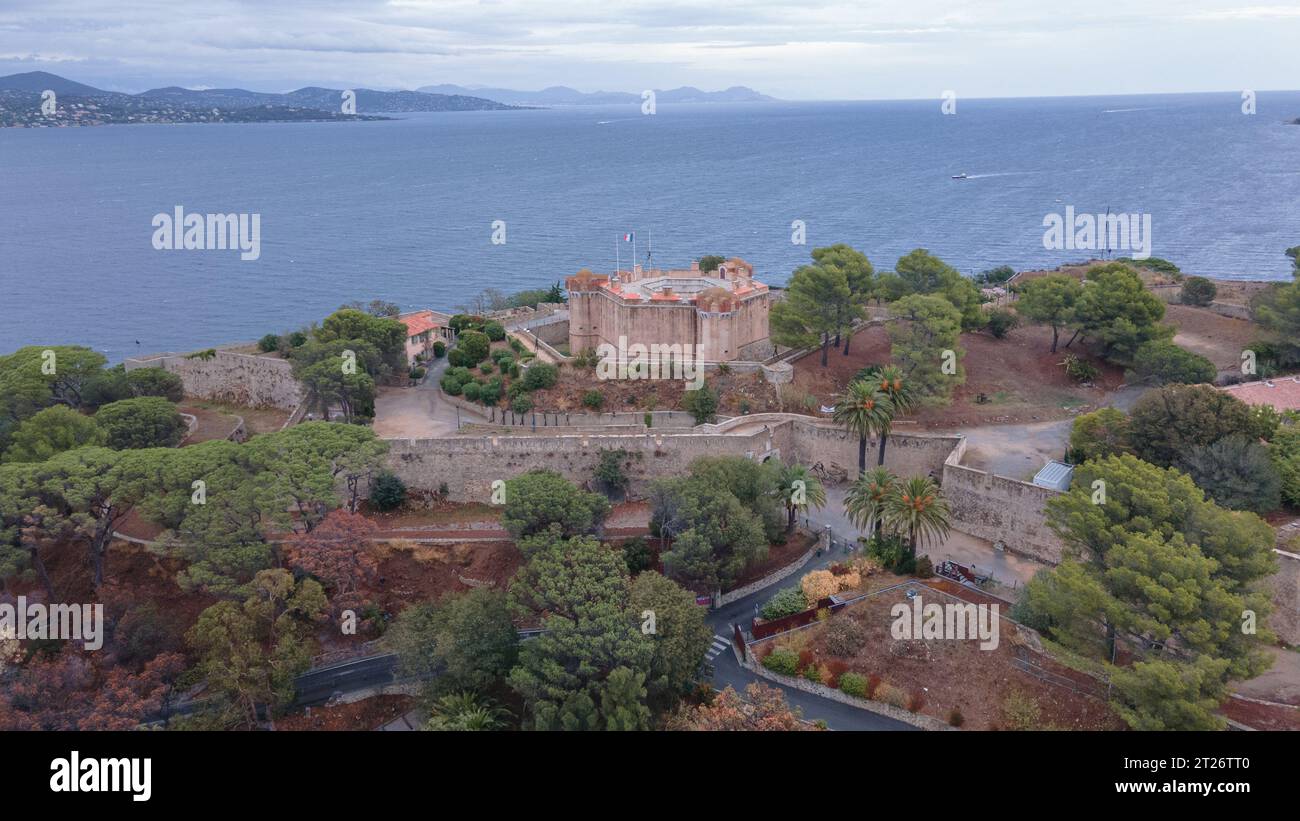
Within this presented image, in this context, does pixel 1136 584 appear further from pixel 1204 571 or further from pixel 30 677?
pixel 30 677

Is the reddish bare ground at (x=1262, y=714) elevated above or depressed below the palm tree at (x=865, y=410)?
below

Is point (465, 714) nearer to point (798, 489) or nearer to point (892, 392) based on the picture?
point (798, 489)

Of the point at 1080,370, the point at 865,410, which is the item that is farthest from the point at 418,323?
the point at 1080,370

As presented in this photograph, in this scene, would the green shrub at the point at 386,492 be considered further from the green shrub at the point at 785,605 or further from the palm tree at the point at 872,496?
the palm tree at the point at 872,496

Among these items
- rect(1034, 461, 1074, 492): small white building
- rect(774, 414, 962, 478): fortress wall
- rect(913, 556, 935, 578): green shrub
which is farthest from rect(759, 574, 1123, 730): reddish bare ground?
rect(774, 414, 962, 478): fortress wall

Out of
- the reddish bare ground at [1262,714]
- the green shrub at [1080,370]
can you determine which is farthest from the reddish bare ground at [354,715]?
the green shrub at [1080,370]

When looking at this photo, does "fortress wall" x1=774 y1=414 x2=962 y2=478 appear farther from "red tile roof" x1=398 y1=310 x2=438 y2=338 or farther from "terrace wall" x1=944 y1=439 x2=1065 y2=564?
"red tile roof" x1=398 y1=310 x2=438 y2=338
